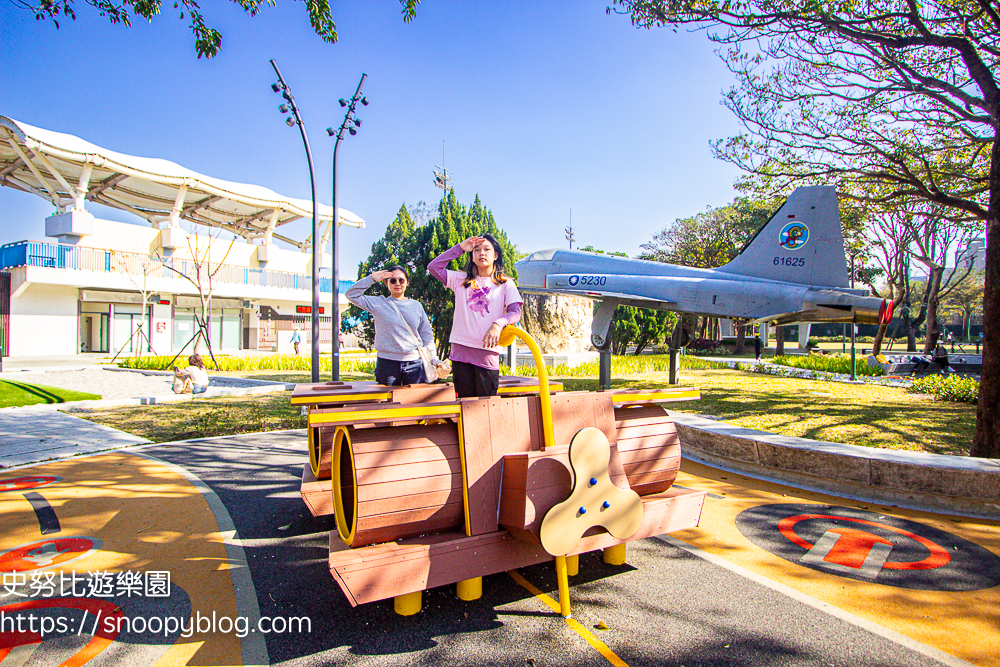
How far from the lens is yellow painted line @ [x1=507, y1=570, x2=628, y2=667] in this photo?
7.85 feet

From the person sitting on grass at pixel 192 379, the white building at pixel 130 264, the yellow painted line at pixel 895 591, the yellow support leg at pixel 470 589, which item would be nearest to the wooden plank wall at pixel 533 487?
the yellow support leg at pixel 470 589

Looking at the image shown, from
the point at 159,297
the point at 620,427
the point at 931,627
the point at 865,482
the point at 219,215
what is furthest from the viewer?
the point at 219,215

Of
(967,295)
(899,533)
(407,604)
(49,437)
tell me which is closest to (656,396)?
(407,604)

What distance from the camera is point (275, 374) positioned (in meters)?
18.2

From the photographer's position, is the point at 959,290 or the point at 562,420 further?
the point at 959,290

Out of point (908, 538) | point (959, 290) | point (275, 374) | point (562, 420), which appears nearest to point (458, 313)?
point (562, 420)

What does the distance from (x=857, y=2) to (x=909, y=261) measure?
25285 millimetres

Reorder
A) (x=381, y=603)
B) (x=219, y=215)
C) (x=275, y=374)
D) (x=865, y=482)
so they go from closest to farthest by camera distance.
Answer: (x=381, y=603)
(x=865, y=482)
(x=275, y=374)
(x=219, y=215)

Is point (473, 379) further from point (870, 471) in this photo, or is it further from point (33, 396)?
point (33, 396)

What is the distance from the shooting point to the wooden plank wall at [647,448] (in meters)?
3.23

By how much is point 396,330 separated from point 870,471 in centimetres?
498

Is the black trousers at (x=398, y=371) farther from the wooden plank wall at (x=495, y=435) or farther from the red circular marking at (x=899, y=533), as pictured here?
the red circular marking at (x=899, y=533)

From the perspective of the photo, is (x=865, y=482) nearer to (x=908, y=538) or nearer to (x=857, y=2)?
(x=908, y=538)

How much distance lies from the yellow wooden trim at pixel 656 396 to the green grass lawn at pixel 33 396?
12328 mm
